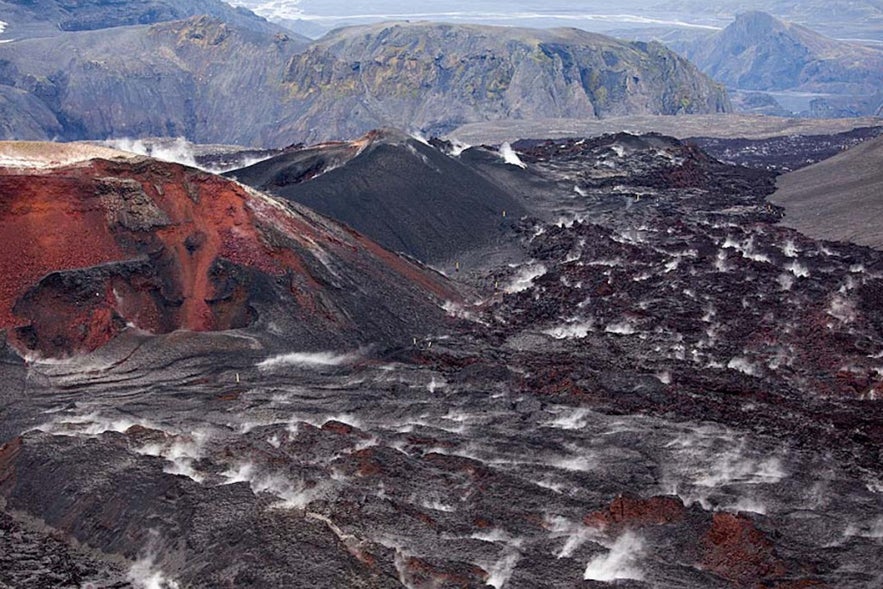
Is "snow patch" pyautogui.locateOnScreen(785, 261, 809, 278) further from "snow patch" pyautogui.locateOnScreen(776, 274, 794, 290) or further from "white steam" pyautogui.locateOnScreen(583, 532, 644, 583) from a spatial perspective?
"white steam" pyautogui.locateOnScreen(583, 532, 644, 583)

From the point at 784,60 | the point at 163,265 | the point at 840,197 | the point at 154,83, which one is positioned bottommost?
the point at 840,197

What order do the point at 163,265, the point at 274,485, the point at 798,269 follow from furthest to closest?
the point at 798,269, the point at 163,265, the point at 274,485

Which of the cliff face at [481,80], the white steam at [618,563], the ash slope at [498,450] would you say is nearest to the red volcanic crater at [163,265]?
the ash slope at [498,450]

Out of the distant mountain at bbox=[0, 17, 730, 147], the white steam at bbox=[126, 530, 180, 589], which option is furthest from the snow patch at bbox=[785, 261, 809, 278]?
the distant mountain at bbox=[0, 17, 730, 147]

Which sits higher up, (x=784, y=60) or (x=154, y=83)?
(x=784, y=60)

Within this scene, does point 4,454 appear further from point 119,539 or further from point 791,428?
point 791,428

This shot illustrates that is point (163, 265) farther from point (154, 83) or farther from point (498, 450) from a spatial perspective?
point (154, 83)

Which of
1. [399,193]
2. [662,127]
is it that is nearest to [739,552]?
[399,193]
